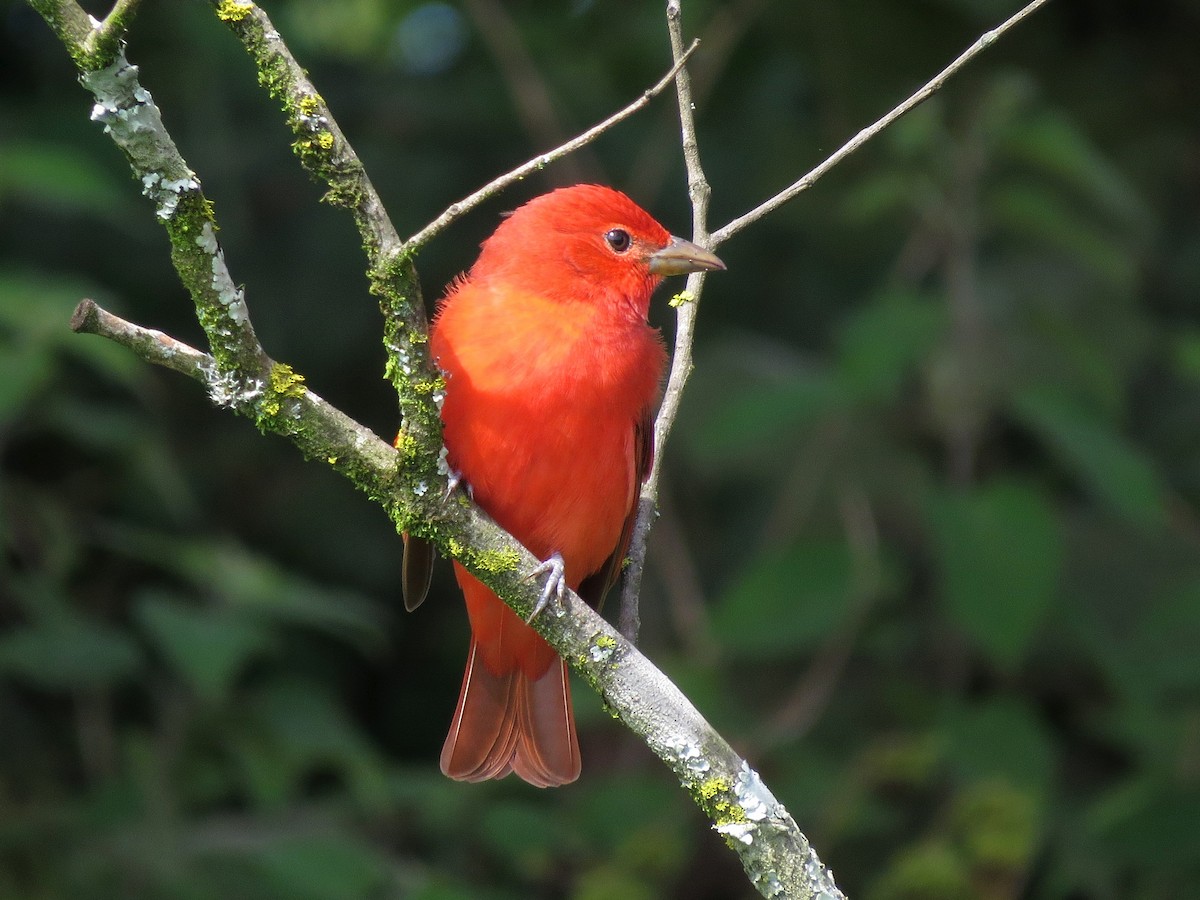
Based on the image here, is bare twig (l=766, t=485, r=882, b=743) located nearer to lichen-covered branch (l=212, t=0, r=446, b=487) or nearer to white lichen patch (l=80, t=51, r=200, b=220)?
lichen-covered branch (l=212, t=0, r=446, b=487)

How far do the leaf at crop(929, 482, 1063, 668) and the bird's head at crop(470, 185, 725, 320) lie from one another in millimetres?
1182

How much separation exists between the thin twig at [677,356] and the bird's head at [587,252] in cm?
39

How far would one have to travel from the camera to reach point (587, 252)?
3.60 m

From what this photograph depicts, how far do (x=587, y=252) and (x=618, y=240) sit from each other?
4.0 inches

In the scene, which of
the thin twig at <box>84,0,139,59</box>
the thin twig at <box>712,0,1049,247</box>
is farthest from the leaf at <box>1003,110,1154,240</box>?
the thin twig at <box>84,0,139,59</box>

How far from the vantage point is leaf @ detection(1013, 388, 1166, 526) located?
13.4 feet

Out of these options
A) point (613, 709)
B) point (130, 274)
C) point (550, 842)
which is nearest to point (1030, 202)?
point (550, 842)

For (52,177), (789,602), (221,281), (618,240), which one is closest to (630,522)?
(618,240)

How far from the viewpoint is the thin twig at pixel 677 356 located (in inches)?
113

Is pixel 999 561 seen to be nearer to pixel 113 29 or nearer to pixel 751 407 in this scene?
pixel 751 407

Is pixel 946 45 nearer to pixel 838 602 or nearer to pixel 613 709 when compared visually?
pixel 838 602

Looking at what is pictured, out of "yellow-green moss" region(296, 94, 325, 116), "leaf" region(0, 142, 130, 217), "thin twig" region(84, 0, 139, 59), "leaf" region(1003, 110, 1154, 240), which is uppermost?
"leaf" region(1003, 110, 1154, 240)

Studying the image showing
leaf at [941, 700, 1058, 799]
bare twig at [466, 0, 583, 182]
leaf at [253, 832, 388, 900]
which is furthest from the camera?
bare twig at [466, 0, 583, 182]

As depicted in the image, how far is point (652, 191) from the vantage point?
5.59m
